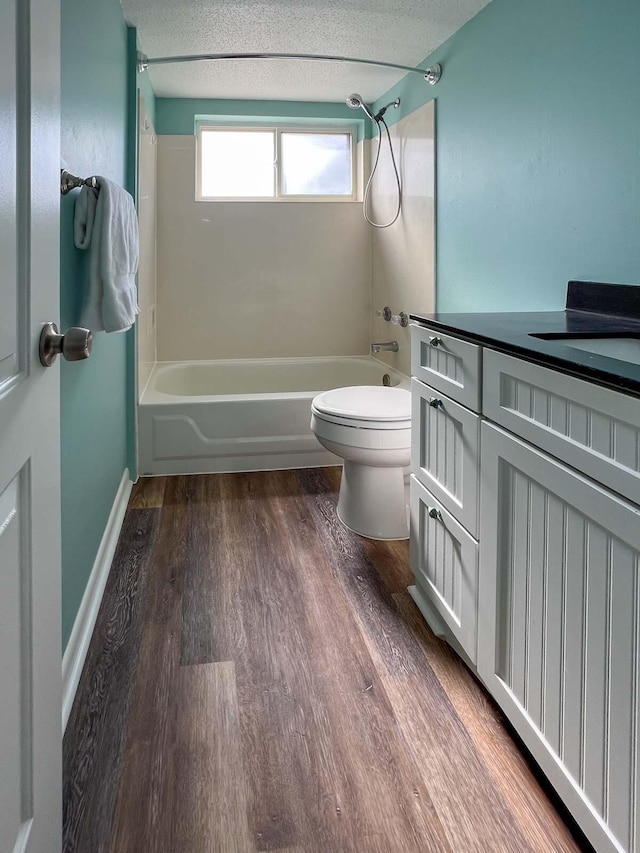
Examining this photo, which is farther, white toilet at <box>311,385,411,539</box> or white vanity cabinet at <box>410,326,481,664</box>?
white toilet at <box>311,385,411,539</box>

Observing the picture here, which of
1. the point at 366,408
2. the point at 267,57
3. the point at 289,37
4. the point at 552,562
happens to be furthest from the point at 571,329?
the point at 289,37

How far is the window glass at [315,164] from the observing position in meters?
4.26

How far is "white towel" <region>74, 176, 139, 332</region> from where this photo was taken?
68.8 inches

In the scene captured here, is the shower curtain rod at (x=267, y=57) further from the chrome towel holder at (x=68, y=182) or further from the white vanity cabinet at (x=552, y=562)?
the white vanity cabinet at (x=552, y=562)

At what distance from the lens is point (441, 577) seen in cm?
178

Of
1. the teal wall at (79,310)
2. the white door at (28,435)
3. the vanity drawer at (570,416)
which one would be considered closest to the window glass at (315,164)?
the teal wall at (79,310)

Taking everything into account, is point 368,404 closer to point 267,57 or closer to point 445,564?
point 445,564

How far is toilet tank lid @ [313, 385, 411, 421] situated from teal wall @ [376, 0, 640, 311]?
0.52 m

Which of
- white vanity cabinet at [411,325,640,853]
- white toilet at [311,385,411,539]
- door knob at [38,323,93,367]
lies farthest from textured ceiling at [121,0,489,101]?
door knob at [38,323,93,367]

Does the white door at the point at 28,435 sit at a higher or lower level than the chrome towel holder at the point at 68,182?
lower

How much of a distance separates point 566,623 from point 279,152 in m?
3.80

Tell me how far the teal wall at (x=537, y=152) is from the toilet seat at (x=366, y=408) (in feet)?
1.75

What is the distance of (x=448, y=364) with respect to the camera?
1675 millimetres

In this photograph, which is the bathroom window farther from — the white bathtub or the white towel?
the white towel
